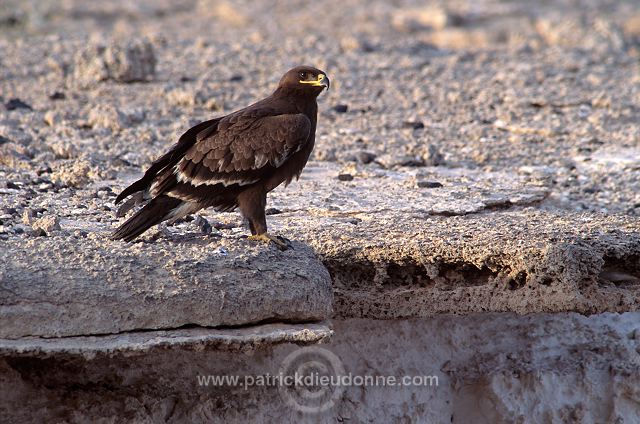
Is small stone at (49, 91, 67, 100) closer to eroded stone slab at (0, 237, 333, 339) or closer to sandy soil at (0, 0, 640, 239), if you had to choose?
sandy soil at (0, 0, 640, 239)

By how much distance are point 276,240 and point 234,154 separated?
0.59m

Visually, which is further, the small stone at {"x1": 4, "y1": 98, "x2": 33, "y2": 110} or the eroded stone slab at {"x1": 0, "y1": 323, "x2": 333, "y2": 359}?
the small stone at {"x1": 4, "y1": 98, "x2": 33, "y2": 110}

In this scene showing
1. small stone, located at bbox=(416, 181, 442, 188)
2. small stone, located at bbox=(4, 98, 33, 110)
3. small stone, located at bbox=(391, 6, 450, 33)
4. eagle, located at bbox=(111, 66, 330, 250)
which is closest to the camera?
eagle, located at bbox=(111, 66, 330, 250)

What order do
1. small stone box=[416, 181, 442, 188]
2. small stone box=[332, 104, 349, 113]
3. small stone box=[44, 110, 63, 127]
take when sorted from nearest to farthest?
small stone box=[416, 181, 442, 188], small stone box=[44, 110, 63, 127], small stone box=[332, 104, 349, 113]

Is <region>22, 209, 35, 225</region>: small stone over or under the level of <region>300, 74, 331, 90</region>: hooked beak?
under

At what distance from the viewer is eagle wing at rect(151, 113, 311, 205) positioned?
5.91 meters

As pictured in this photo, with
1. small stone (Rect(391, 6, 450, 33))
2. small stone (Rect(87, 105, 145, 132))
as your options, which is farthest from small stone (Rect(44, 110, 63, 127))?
small stone (Rect(391, 6, 450, 33))

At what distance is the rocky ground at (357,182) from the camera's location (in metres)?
5.07

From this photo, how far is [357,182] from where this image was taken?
7.45 metres

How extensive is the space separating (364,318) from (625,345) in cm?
146

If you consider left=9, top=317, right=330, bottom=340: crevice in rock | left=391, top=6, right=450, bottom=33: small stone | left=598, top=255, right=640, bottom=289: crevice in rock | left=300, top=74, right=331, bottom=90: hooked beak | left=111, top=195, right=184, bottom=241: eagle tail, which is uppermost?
left=300, top=74, right=331, bottom=90: hooked beak

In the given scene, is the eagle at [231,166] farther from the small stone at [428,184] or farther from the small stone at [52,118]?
the small stone at [52,118]

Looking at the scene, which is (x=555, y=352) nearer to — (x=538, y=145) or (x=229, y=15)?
(x=538, y=145)

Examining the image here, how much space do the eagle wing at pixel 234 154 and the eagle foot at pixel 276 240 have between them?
357mm
